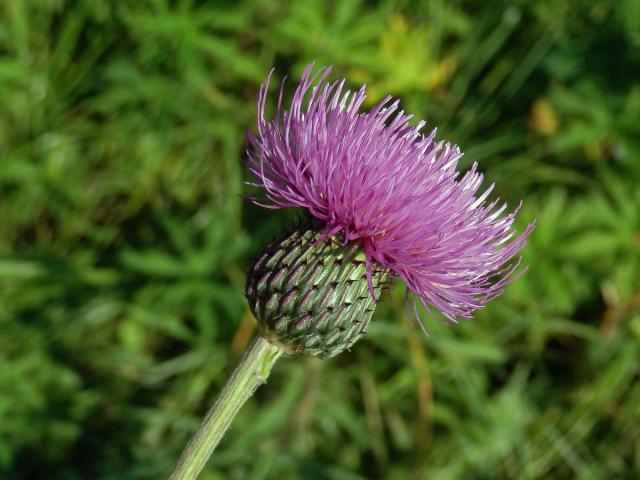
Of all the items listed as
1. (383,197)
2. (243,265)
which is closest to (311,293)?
(383,197)

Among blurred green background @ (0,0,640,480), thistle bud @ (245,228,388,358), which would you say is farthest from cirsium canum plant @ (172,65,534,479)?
blurred green background @ (0,0,640,480)

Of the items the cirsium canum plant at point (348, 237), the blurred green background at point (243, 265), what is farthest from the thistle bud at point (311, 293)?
the blurred green background at point (243, 265)

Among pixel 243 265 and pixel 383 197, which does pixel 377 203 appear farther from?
pixel 243 265

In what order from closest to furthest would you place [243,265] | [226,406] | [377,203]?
[226,406] < [377,203] < [243,265]

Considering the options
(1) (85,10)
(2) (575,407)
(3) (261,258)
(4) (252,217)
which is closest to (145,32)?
(1) (85,10)

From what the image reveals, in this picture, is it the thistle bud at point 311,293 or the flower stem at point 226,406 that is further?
the thistle bud at point 311,293

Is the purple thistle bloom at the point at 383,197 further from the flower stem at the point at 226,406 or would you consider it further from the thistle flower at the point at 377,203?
the flower stem at the point at 226,406
